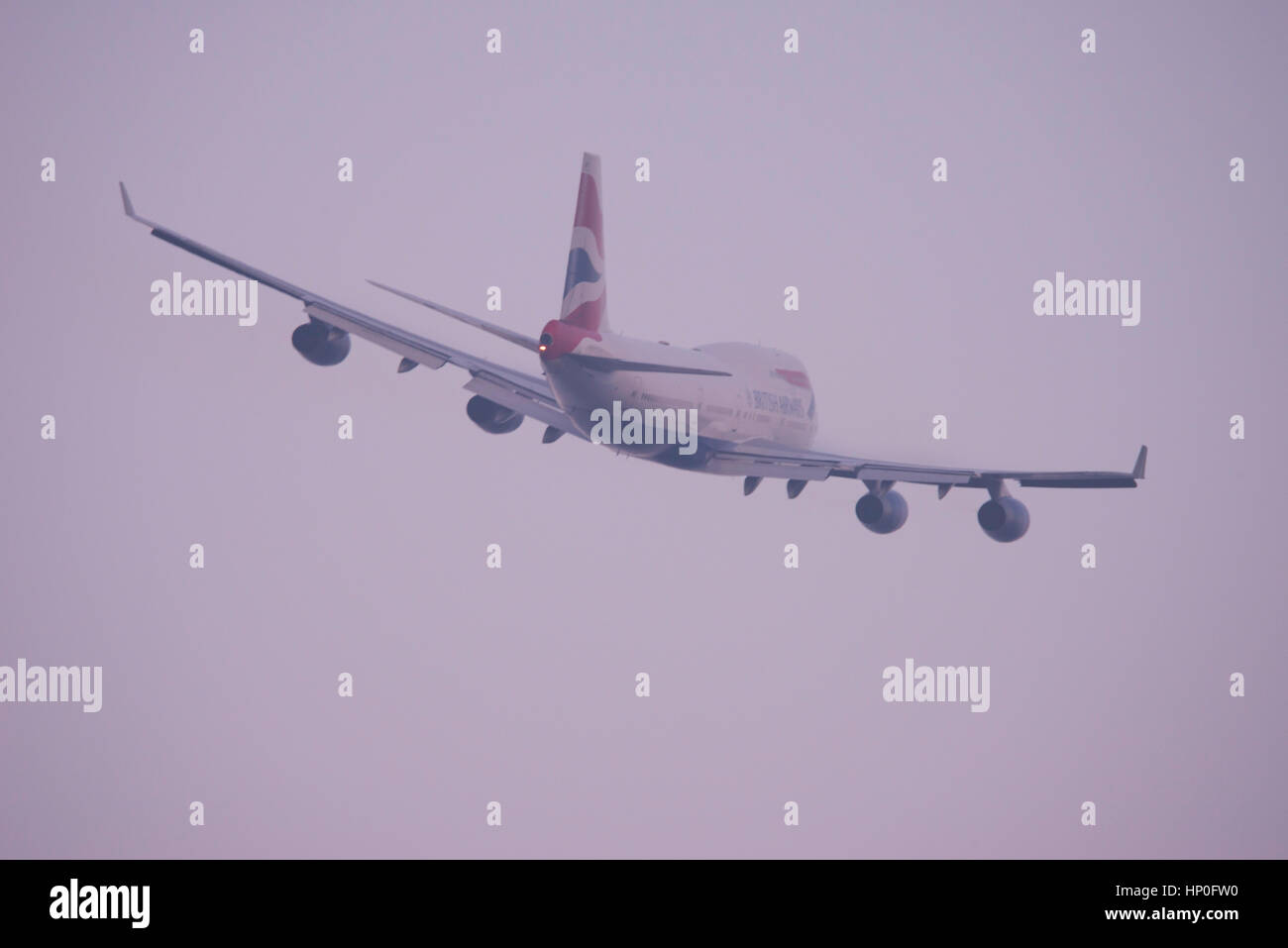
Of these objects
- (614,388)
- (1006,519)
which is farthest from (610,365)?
(1006,519)

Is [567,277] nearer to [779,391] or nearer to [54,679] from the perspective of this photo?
[779,391]

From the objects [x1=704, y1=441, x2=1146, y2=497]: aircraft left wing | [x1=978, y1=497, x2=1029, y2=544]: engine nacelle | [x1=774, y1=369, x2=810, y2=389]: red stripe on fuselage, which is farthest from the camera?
[x1=774, y1=369, x2=810, y2=389]: red stripe on fuselage

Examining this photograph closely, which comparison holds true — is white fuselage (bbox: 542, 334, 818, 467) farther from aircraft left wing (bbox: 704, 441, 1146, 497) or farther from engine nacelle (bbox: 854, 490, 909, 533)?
engine nacelle (bbox: 854, 490, 909, 533)

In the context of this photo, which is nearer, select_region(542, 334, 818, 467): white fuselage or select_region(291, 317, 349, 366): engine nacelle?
select_region(291, 317, 349, 366): engine nacelle

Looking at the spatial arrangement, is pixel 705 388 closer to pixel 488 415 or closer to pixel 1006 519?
pixel 488 415

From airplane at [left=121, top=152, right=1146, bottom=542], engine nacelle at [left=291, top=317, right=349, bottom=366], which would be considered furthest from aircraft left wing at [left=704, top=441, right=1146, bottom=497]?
engine nacelle at [left=291, top=317, right=349, bottom=366]

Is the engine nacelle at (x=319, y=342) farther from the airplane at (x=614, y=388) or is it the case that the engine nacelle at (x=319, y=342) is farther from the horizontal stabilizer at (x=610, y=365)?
the horizontal stabilizer at (x=610, y=365)

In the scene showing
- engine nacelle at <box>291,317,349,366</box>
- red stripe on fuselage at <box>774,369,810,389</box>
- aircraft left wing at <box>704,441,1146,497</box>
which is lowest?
aircraft left wing at <box>704,441,1146,497</box>
